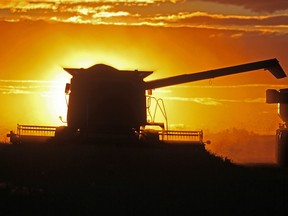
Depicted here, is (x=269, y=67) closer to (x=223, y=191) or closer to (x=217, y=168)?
(x=217, y=168)

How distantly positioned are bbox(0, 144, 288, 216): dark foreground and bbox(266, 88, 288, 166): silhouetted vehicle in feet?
20.7

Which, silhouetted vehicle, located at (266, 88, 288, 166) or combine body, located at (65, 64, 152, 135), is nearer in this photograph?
combine body, located at (65, 64, 152, 135)

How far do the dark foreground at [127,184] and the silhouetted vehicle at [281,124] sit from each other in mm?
6303

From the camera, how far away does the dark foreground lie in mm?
17797

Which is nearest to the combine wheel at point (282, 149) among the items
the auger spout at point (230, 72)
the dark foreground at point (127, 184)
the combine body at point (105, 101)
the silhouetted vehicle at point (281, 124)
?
the silhouetted vehicle at point (281, 124)

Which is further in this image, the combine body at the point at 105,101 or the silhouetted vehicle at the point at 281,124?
the silhouetted vehicle at the point at 281,124

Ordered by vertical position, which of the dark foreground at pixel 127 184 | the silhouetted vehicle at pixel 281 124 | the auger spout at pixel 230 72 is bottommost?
the dark foreground at pixel 127 184

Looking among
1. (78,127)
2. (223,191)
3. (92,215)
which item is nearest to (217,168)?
(223,191)

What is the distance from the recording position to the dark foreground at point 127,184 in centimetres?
1780

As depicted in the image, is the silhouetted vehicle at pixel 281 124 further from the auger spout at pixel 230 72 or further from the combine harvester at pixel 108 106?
the combine harvester at pixel 108 106

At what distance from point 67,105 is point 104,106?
6.97ft

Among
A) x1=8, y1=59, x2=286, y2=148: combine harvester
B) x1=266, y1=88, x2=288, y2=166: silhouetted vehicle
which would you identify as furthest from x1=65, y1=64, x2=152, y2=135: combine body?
x1=266, y1=88, x2=288, y2=166: silhouetted vehicle

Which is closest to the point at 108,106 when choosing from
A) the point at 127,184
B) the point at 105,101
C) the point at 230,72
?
the point at 105,101

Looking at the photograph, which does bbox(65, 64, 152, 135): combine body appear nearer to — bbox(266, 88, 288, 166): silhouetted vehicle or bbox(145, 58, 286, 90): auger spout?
bbox(145, 58, 286, 90): auger spout
